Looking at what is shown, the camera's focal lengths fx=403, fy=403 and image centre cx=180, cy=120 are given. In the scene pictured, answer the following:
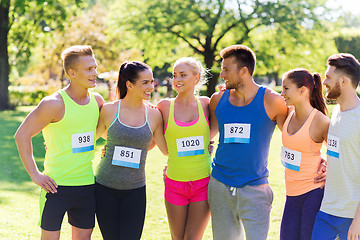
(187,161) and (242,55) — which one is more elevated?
(242,55)

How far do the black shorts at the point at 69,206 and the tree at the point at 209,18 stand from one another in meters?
17.7

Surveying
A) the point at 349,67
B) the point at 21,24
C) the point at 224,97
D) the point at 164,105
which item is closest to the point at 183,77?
the point at 164,105

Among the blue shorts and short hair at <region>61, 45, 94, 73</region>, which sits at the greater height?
short hair at <region>61, 45, 94, 73</region>

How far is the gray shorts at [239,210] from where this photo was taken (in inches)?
127

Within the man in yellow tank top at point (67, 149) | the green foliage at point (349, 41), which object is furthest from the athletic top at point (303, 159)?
the green foliage at point (349, 41)

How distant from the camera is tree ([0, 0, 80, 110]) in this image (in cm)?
2033

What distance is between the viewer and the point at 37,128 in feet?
10.2

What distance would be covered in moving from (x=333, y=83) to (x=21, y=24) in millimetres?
22454

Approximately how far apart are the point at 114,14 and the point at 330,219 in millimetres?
22269

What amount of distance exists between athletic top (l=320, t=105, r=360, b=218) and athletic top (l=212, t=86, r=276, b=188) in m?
0.56

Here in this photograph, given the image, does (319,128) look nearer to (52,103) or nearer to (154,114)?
(154,114)

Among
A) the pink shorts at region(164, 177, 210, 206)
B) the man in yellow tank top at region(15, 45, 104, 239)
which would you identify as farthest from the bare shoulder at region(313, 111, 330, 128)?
the man in yellow tank top at region(15, 45, 104, 239)

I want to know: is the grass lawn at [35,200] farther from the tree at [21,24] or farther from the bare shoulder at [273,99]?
the tree at [21,24]

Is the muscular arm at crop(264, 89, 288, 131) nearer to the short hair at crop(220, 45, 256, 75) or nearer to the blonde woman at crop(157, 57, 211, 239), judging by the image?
the short hair at crop(220, 45, 256, 75)
